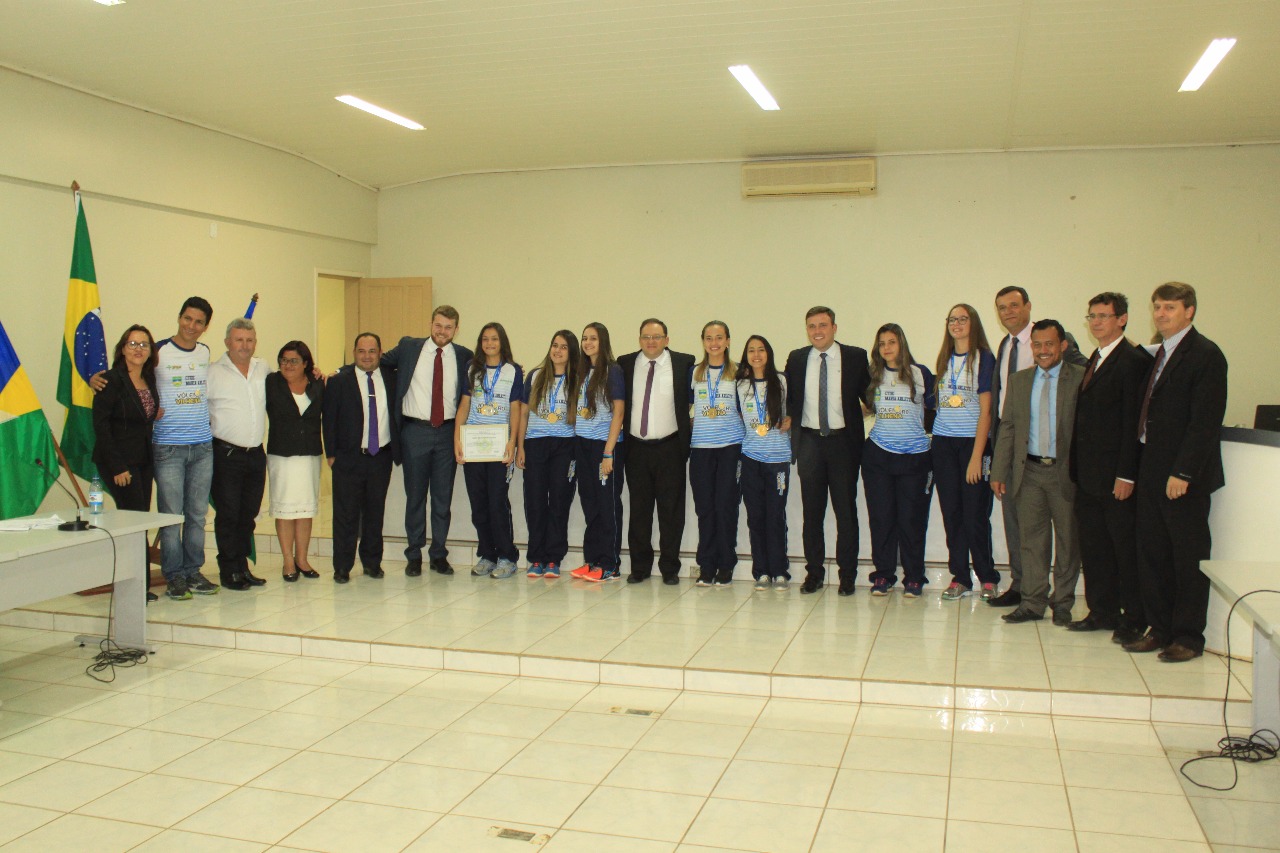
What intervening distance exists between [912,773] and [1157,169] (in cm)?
686

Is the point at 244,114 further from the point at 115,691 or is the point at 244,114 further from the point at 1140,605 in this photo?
the point at 1140,605

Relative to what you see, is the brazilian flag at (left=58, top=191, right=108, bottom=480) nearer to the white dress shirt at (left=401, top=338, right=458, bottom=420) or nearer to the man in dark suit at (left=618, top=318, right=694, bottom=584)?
the white dress shirt at (left=401, top=338, right=458, bottom=420)

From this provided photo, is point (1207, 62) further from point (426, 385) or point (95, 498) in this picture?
point (95, 498)

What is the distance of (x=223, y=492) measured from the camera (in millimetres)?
5812

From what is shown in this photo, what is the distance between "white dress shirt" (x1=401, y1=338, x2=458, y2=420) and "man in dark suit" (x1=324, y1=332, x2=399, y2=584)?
0.18 meters

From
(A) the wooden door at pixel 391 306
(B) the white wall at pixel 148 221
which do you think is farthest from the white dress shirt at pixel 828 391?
(A) the wooden door at pixel 391 306

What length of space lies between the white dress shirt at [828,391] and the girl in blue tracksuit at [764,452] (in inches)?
6.2

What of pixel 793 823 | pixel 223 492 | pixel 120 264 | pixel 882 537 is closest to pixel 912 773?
pixel 793 823

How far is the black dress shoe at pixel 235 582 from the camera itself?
5910 millimetres

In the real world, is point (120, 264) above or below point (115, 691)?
above

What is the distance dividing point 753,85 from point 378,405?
342 cm

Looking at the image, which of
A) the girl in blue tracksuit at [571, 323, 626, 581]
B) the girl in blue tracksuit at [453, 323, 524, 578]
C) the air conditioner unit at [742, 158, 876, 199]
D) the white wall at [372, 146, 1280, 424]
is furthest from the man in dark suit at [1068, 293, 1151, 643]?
the air conditioner unit at [742, 158, 876, 199]

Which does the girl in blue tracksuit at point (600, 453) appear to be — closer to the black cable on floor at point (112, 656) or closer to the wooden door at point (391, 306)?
the black cable on floor at point (112, 656)

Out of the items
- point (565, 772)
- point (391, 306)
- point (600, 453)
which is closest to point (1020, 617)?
point (600, 453)
